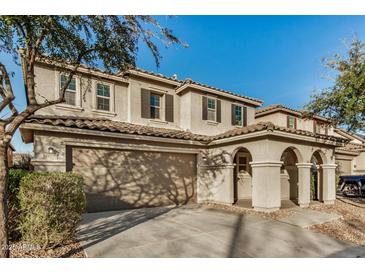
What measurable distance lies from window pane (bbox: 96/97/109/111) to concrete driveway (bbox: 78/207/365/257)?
5.58 metres

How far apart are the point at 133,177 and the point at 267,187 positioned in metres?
5.61

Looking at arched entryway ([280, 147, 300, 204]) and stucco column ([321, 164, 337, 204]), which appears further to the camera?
arched entryway ([280, 147, 300, 204])

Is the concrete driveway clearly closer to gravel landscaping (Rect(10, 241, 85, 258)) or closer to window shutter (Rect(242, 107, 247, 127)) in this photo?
gravel landscaping (Rect(10, 241, 85, 258))

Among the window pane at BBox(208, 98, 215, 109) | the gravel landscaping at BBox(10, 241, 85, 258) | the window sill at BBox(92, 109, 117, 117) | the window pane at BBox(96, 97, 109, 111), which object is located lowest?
the gravel landscaping at BBox(10, 241, 85, 258)

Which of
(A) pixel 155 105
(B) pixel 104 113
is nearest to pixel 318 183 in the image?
(A) pixel 155 105

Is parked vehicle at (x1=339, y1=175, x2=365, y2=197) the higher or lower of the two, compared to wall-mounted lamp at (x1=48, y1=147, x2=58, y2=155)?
lower

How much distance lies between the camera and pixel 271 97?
1909 cm

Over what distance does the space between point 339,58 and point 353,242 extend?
7109 millimetres

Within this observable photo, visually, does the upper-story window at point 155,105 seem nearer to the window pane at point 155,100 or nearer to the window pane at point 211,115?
the window pane at point 155,100

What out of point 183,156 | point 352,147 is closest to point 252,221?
point 183,156

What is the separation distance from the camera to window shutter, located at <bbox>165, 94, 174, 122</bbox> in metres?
12.8

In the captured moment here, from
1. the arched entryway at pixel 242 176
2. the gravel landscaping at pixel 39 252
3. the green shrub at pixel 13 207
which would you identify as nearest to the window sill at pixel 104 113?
the green shrub at pixel 13 207

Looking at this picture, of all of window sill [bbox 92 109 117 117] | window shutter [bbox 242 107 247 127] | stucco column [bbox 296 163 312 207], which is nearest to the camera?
stucco column [bbox 296 163 312 207]

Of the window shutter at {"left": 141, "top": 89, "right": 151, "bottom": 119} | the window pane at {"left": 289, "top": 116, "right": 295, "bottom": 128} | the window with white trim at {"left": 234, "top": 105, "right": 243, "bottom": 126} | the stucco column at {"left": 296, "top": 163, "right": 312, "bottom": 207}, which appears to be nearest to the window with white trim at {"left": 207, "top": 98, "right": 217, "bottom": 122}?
the window with white trim at {"left": 234, "top": 105, "right": 243, "bottom": 126}
